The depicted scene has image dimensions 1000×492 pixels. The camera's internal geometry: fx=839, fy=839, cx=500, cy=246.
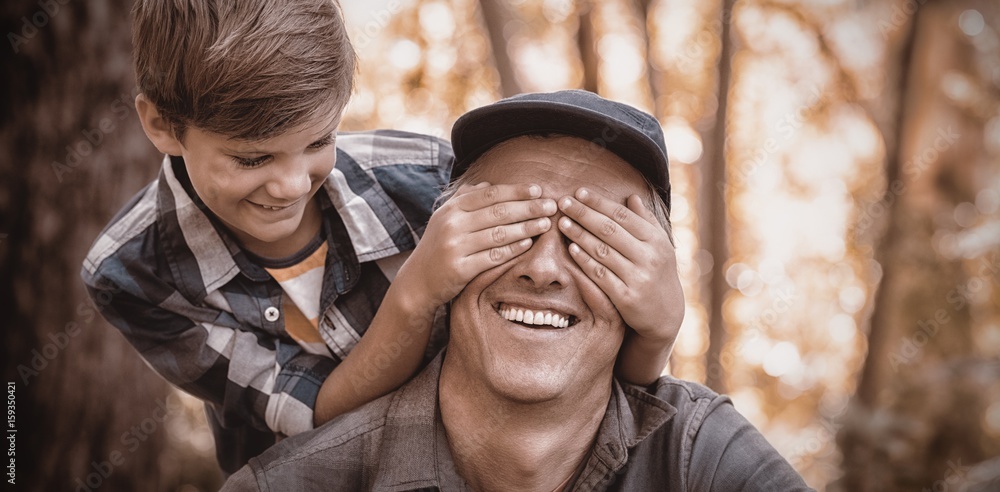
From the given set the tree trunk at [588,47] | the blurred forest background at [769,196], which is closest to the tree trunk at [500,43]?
the blurred forest background at [769,196]

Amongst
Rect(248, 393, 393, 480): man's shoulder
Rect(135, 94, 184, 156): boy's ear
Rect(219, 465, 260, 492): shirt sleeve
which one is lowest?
Rect(219, 465, 260, 492): shirt sleeve

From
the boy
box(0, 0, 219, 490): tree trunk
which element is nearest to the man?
the boy

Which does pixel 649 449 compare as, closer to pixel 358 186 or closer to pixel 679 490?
pixel 679 490

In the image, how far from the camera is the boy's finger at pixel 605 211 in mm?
2340

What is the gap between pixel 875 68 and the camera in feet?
29.6

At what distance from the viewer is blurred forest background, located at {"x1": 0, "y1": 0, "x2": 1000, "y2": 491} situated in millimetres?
4004

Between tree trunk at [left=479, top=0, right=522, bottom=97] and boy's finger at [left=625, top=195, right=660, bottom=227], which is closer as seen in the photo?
boy's finger at [left=625, top=195, right=660, bottom=227]

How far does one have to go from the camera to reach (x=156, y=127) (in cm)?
263

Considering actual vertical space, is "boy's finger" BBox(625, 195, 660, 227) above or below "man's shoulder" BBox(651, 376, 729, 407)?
above

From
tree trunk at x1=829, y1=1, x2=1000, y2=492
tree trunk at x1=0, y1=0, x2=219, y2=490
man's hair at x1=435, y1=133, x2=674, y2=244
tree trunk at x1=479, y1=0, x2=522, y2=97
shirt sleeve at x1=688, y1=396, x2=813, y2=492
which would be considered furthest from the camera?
tree trunk at x1=479, y1=0, x2=522, y2=97

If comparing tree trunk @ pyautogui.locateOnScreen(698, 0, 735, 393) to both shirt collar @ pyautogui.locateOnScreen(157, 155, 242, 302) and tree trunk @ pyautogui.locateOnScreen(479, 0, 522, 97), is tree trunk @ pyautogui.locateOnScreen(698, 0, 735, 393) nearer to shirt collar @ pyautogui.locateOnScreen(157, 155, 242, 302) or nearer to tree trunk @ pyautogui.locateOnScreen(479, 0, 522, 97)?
tree trunk @ pyautogui.locateOnScreen(479, 0, 522, 97)

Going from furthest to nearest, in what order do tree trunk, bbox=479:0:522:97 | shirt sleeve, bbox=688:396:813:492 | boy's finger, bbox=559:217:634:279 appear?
tree trunk, bbox=479:0:522:97, shirt sleeve, bbox=688:396:813:492, boy's finger, bbox=559:217:634:279

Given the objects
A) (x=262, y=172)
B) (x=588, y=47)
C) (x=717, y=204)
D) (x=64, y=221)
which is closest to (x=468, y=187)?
(x=262, y=172)

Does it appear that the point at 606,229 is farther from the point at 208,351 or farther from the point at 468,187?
the point at 208,351
